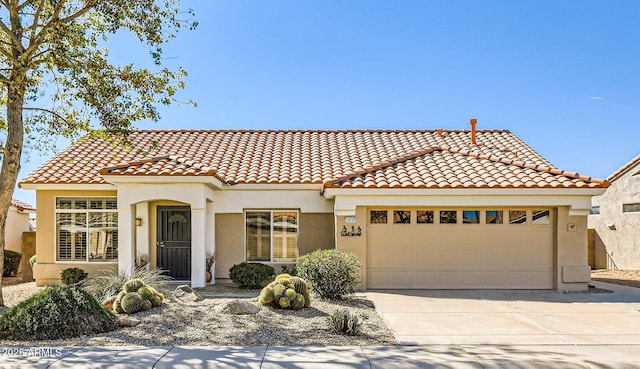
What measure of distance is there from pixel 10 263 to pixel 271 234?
1086cm

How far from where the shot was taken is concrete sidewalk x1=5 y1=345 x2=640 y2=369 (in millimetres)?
6746

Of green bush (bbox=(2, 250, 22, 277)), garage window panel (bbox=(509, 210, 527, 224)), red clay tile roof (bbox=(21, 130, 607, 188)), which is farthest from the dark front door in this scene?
garage window panel (bbox=(509, 210, 527, 224))

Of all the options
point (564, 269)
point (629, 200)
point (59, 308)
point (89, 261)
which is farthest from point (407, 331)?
point (629, 200)

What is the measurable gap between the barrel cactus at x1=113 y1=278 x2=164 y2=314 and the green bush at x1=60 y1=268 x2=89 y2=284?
5428 millimetres

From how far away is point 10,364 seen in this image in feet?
22.2

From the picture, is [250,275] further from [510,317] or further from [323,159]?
[510,317]

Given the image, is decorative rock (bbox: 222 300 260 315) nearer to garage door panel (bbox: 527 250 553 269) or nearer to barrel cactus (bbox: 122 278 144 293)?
barrel cactus (bbox: 122 278 144 293)

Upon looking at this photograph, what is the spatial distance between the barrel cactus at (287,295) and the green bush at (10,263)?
544 inches

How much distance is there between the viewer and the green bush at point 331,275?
11.5 metres

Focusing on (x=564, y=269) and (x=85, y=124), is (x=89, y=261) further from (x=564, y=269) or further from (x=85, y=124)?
(x=564, y=269)

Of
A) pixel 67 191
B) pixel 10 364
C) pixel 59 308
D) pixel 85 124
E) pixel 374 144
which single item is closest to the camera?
pixel 10 364

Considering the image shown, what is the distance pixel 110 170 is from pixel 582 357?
11.7 meters

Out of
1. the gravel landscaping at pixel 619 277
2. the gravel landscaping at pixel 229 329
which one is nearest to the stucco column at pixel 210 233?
the gravel landscaping at pixel 229 329

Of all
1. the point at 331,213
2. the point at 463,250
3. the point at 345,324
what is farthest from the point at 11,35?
the point at 463,250
